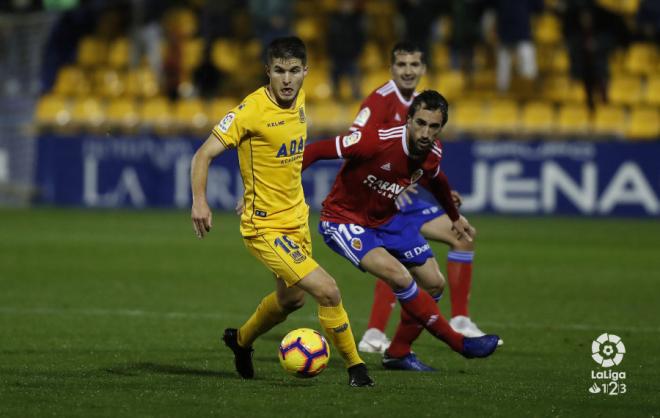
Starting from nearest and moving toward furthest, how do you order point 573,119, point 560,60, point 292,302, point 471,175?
1. point 292,302
2. point 471,175
3. point 573,119
4. point 560,60

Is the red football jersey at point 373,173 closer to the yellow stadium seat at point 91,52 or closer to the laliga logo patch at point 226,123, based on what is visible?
the laliga logo patch at point 226,123

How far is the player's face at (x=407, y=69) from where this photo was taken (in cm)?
931

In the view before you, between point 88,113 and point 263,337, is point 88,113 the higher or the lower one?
the higher one

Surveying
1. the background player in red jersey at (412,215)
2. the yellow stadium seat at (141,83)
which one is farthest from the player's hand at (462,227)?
the yellow stadium seat at (141,83)

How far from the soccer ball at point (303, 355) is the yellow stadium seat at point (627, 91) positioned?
656 inches

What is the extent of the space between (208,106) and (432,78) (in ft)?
14.5

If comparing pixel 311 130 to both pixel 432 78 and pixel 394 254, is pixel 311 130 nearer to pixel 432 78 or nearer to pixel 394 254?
pixel 432 78

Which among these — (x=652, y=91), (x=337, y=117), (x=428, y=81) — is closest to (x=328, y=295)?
(x=337, y=117)

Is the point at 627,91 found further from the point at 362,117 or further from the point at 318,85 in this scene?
the point at 362,117

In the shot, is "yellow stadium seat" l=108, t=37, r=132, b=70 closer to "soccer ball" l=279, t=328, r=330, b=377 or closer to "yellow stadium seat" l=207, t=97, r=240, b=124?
"yellow stadium seat" l=207, t=97, r=240, b=124

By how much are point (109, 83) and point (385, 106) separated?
17.6 metres

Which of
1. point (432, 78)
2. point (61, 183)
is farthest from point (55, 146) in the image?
point (432, 78)

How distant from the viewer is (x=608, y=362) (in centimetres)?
830

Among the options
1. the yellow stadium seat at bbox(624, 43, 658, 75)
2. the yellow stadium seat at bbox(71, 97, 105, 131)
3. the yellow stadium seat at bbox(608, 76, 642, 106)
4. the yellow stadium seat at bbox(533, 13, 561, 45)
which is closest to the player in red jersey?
the yellow stadium seat at bbox(608, 76, 642, 106)
